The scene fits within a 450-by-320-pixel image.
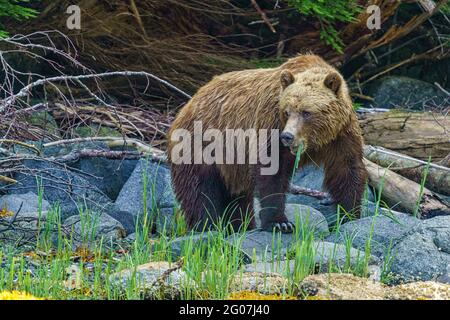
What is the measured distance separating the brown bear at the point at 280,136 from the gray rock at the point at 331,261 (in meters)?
1.06

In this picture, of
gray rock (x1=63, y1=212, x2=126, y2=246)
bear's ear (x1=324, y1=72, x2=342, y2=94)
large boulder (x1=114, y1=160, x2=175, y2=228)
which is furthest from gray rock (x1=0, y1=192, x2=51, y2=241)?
bear's ear (x1=324, y1=72, x2=342, y2=94)

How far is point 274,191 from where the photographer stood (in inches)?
264

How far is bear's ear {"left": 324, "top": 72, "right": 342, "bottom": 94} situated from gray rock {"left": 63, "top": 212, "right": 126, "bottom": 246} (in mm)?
1783

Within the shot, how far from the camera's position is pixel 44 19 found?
984 cm

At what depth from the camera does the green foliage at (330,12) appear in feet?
29.3

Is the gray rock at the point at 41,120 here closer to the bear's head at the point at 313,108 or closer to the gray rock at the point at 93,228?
the gray rock at the point at 93,228

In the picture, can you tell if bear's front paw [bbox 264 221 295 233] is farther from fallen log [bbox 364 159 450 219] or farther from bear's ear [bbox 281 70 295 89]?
fallen log [bbox 364 159 450 219]

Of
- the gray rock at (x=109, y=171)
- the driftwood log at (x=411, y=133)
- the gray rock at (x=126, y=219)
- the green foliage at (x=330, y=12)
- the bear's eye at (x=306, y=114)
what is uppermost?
the green foliage at (x=330, y=12)

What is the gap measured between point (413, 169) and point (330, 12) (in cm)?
184

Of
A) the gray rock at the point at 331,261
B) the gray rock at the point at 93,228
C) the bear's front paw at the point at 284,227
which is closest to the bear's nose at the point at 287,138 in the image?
the bear's front paw at the point at 284,227

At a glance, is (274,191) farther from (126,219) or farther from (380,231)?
(126,219)
